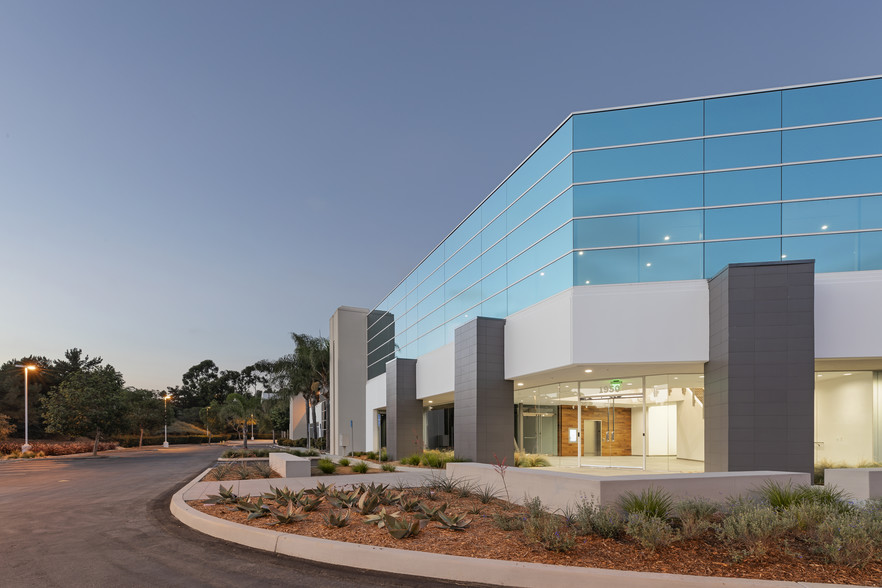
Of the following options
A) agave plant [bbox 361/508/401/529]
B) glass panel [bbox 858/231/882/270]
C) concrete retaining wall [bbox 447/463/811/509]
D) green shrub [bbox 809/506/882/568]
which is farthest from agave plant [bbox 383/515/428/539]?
glass panel [bbox 858/231/882/270]

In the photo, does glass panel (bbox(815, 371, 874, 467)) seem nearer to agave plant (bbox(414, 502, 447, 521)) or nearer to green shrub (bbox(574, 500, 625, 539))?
green shrub (bbox(574, 500, 625, 539))

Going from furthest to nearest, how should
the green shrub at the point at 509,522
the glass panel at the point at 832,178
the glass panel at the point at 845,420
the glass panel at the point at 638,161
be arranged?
the glass panel at the point at 638,161 < the glass panel at the point at 845,420 < the glass panel at the point at 832,178 < the green shrub at the point at 509,522

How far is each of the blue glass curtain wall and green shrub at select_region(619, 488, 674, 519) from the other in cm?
1079

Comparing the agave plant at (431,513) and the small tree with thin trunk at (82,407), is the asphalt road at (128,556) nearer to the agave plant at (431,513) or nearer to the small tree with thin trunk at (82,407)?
the agave plant at (431,513)

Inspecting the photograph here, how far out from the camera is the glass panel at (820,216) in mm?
17531

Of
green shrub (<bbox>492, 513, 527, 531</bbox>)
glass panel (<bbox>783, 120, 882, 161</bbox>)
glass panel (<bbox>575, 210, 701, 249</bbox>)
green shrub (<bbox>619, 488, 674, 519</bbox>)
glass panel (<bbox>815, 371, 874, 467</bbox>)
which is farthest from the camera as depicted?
glass panel (<bbox>575, 210, 701, 249</bbox>)

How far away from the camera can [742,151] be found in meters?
18.8

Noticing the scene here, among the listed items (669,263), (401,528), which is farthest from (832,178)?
(401,528)

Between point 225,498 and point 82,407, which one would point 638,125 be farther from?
point 82,407

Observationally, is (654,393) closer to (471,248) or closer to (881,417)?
(881,417)

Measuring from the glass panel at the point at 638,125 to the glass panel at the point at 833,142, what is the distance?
9.02ft

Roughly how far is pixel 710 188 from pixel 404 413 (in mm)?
22754

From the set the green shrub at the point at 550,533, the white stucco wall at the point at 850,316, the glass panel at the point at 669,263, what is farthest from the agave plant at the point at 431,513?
the white stucco wall at the point at 850,316

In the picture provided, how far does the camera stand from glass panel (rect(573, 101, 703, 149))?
19.5 m
